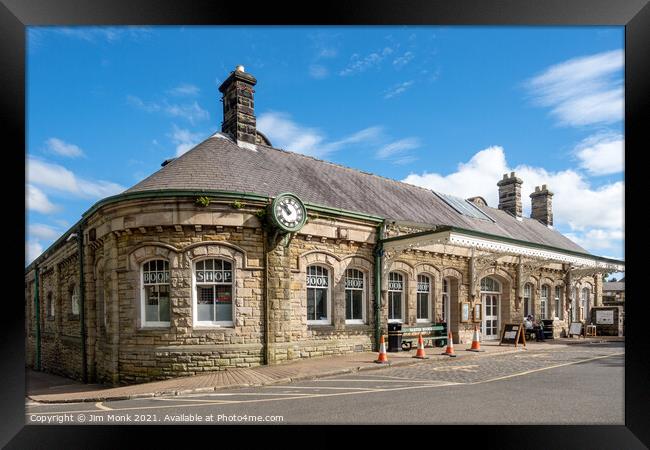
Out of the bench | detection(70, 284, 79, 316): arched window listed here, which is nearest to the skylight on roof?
the bench

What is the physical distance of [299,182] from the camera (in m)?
14.7

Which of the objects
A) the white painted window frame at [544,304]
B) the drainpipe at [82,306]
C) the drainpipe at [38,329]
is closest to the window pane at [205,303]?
the drainpipe at [82,306]

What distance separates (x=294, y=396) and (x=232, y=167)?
738 cm

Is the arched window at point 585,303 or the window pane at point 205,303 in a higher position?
the window pane at point 205,303

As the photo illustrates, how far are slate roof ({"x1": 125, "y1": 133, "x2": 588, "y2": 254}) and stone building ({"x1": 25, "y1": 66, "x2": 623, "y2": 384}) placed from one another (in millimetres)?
74

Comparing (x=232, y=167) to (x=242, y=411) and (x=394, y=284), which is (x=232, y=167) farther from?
(x=242, y=411)

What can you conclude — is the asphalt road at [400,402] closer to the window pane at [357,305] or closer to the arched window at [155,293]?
the arched window at [155,293]

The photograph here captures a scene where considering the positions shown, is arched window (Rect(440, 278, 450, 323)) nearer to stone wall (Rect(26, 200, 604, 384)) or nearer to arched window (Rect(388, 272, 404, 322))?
arched window (Rect(388, 272, 404, 322))

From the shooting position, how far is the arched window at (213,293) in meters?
11.3

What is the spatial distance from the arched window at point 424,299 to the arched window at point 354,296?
9.24 ft

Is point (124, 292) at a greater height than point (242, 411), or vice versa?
point (124, 292)

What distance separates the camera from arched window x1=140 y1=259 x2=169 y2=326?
447 inches
